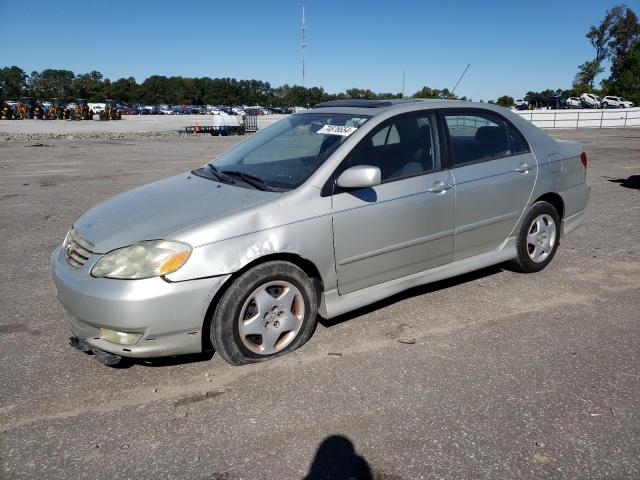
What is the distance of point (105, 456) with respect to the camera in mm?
2393

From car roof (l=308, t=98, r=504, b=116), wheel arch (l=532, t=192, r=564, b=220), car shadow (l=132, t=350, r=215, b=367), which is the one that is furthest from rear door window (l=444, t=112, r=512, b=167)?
car shadow (l=132, t=350, r=215, b=367)

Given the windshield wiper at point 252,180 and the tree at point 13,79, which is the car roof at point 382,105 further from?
the tree at point 13,79

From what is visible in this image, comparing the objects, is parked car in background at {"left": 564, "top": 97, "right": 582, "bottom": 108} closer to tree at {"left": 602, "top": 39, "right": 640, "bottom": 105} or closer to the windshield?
tree at {"left": 602, "top": 39, "right": 640, "bottom": 105}

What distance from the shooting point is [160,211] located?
3279 mm

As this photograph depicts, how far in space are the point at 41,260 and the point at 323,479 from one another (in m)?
4.40

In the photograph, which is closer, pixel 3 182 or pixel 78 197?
pixel 78 197

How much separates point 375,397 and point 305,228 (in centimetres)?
110

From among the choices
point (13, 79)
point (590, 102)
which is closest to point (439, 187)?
point (590, 102)

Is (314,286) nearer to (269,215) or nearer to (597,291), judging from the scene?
(269,215)

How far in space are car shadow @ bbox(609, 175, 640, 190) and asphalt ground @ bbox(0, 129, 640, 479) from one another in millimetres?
6154

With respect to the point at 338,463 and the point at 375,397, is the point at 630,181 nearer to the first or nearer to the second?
the point at 375,397

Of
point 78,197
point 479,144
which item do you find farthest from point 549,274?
point 78,197

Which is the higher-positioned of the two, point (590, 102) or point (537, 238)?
point (590, 102)

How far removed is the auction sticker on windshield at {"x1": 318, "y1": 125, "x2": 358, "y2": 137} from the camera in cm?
364
